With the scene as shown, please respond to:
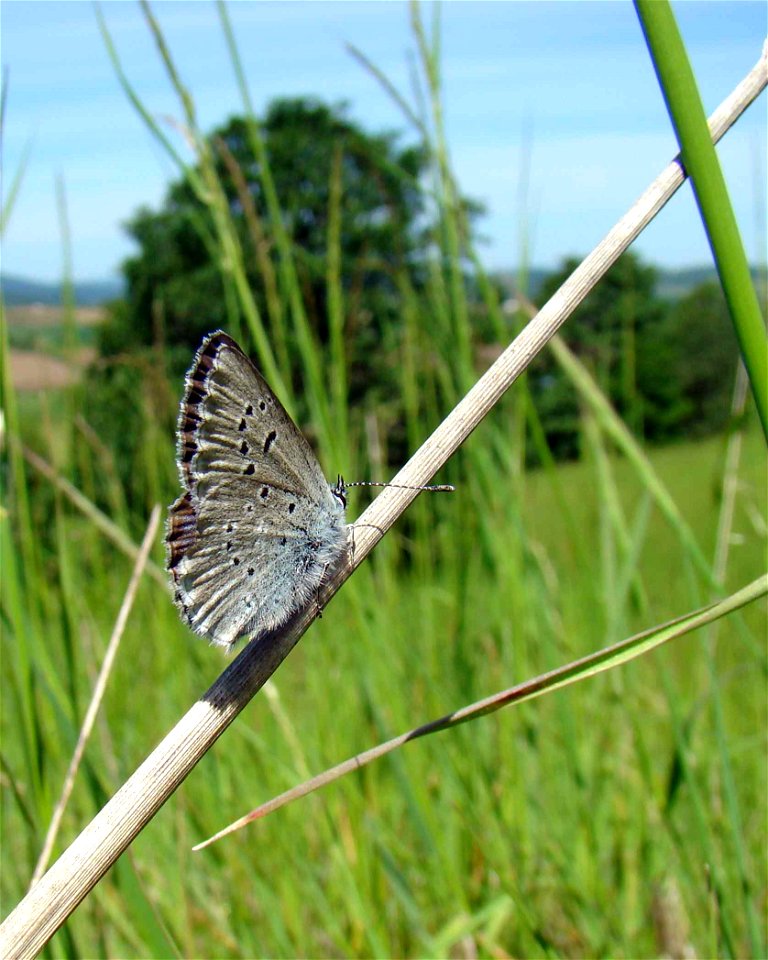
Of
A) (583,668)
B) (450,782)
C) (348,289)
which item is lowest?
(450,782)

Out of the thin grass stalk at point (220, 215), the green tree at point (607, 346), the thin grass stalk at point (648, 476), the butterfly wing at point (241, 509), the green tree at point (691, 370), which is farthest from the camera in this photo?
the green tree at point (691, 370)

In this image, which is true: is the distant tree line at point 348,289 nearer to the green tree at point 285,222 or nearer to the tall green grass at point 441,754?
the green tree at point 285,222

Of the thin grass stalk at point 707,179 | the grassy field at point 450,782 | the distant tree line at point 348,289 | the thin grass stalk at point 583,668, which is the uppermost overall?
the distant tree line at point 348,289

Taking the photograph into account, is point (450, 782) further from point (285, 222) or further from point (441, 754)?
point (285, 222)

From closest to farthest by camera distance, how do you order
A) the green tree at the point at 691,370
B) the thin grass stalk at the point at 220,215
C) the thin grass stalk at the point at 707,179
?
1. the thin grass stalk at the point at 707,179
2. the thin grass stalk at the point at 220,215
3. the green tree at the point at 691,370

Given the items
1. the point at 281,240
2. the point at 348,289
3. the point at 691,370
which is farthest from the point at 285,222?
the point at 281,240

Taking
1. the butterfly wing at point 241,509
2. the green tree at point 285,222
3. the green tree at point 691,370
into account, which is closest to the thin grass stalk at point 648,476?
the butterfly wing at point 241,509
